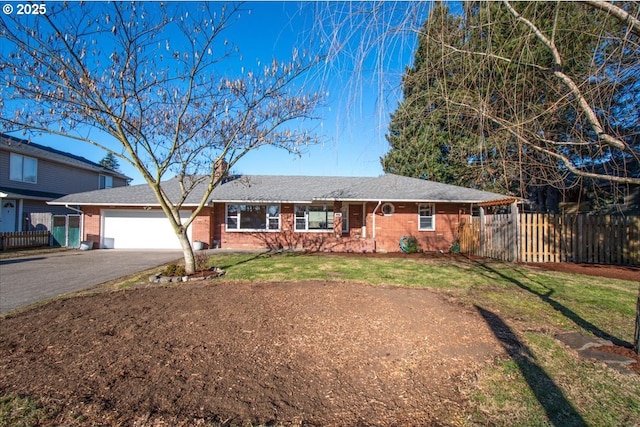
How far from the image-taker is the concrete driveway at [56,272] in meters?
6.95

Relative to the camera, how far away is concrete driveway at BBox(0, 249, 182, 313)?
695 cm

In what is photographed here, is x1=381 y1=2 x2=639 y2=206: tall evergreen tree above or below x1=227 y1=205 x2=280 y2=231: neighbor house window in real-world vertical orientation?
above

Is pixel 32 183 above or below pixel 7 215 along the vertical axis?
above

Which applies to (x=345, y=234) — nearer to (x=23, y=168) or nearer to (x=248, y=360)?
(x=248, y=360)

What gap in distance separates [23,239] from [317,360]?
805 inches

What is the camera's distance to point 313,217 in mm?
16516

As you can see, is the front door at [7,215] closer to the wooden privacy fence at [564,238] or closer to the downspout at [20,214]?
the downspout at [20,214]

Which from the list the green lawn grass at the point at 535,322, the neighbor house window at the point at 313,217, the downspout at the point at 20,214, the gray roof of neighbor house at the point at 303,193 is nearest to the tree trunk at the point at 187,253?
the green lawn grass at the point at 535,322

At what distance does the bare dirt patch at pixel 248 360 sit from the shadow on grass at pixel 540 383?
0.74ft

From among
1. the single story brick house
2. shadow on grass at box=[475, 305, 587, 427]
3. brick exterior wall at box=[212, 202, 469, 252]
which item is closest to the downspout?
the single story brick house

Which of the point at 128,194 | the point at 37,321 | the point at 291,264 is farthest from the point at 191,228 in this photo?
the point at 37,321

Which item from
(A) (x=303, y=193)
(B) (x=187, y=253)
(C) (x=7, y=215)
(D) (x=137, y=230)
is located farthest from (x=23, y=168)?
(B) (x=187, y=253)

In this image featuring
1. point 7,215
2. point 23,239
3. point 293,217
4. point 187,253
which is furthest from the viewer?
point 7,215

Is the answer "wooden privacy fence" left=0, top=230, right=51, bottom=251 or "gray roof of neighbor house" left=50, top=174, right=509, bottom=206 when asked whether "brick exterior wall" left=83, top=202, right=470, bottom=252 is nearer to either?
"gray roof of neighbor house" left=50, top=174, right=509, bottom=206
